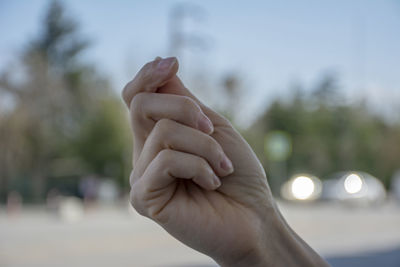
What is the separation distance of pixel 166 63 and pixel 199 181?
224 mm

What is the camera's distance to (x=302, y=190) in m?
28.4

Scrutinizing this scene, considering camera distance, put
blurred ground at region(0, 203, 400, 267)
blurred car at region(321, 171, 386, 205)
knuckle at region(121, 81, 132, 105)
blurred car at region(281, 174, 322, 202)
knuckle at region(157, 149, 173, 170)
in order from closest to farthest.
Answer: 1. knuckle at region(157, 149, 173, 170)
2. knuckle at region(121, 81, 132, 105)
3. blurred ground at region(0, 203, 400, 267)
4. blurred car at region(321, 171, 386, 205)
5. blurred car at region(281, 174, 322, 202)

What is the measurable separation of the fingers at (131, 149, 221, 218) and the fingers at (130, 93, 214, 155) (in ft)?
0.22

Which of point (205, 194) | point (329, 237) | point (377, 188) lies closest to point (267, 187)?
point (205, 194)

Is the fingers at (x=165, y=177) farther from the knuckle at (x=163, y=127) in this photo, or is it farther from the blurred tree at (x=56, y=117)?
the blurred tree at (x=56, y=117)

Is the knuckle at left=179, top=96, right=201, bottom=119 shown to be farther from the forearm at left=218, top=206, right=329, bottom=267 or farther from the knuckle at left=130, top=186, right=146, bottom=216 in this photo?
the forearm at left=218, top=206, right=329, bottom=267

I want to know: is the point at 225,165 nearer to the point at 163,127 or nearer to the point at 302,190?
the point at 163,127

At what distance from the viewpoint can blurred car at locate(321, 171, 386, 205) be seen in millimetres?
23016

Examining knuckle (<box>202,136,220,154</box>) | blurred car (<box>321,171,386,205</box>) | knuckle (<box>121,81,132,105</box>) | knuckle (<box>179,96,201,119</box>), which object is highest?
blurred car (<box>321,171,386,205</box>)

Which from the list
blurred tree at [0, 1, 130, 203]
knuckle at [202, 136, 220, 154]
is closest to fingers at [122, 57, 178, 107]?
knuckle at [202, 136, 220, 154]

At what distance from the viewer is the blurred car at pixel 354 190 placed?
2302 cm

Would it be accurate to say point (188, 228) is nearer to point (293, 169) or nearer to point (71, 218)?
point (71, 218)

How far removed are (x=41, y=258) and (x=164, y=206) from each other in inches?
340

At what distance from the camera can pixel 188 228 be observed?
94cm
